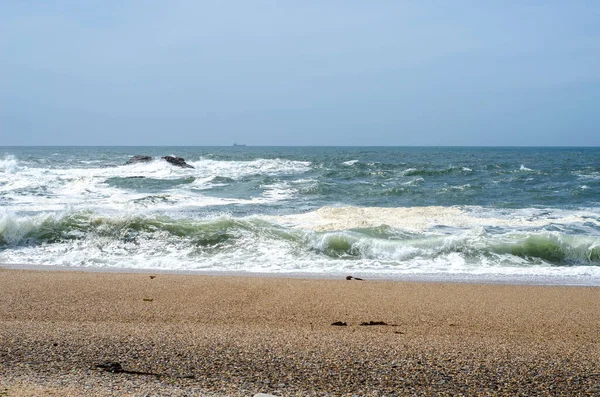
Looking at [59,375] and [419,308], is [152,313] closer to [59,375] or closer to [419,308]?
[59,375]

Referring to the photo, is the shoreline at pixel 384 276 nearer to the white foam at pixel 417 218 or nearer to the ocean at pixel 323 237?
the ocean at pixel 323 237

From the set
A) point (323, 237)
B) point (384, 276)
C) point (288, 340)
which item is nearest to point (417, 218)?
point (323, 237)

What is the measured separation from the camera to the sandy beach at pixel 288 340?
131 inches

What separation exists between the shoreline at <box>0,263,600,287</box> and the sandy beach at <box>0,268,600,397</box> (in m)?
1.00

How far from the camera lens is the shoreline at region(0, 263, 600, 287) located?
7.90 meters

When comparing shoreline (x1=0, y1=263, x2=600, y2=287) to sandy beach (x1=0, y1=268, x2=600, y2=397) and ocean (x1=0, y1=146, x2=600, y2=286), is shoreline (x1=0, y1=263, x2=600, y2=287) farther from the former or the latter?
sandy beach (x1=0, y1=268, x2=600, y2=397)

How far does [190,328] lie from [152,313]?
0.88 metres

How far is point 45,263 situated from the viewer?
891cm

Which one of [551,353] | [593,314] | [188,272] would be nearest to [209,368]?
[551,353]

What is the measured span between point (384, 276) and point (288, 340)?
4323 millimetres

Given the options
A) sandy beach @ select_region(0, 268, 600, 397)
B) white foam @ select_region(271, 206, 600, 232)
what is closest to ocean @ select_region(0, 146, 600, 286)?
white foam @ select_region(271, 206, 600, 232)

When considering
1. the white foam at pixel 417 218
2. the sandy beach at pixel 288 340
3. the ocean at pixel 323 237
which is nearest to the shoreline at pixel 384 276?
the ocean at pixel 323 237

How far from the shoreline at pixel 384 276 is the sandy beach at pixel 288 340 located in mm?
1000

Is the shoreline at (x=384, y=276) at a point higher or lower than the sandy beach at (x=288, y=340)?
lower
